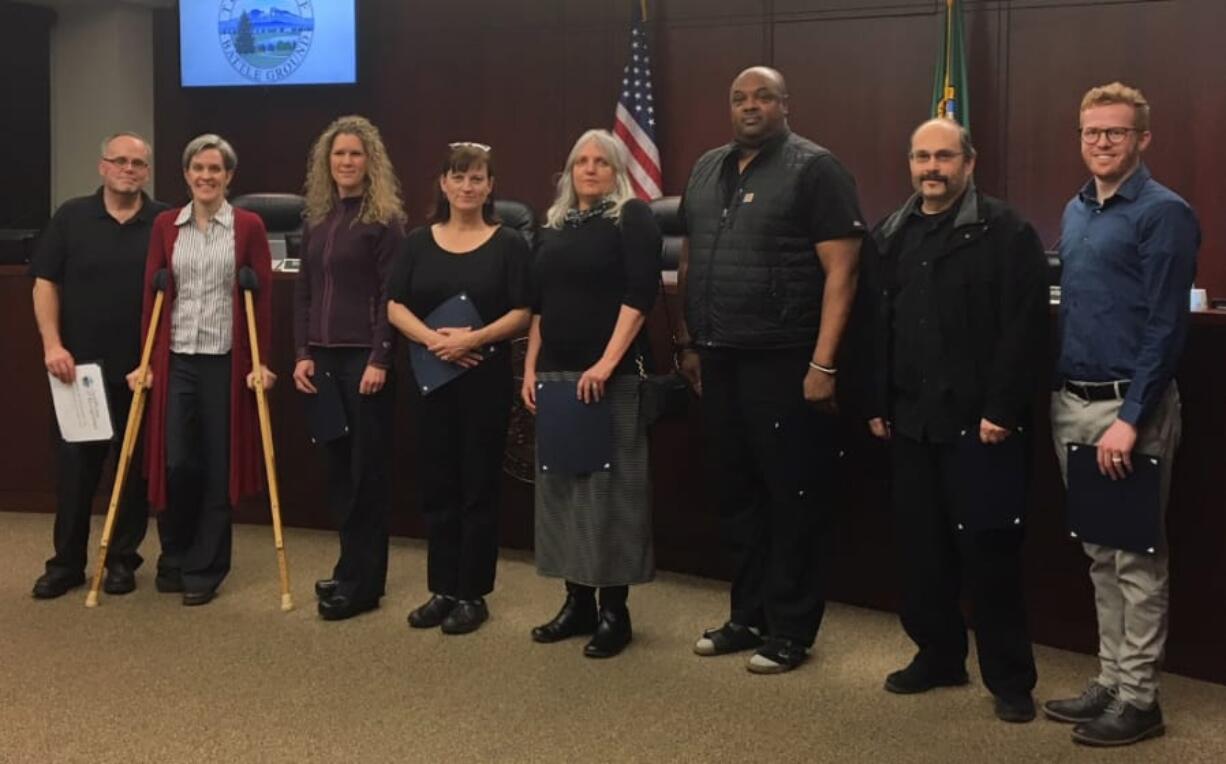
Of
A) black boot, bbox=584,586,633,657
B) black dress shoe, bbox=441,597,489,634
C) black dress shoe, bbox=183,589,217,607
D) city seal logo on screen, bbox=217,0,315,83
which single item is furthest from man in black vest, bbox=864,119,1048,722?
city seal logo on screen, bbox=217,0,315,83

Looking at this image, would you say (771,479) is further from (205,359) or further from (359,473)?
(205,359)

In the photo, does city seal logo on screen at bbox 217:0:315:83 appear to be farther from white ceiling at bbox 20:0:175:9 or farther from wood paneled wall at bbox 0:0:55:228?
wood paneled wall at bbox 0:0:55:228

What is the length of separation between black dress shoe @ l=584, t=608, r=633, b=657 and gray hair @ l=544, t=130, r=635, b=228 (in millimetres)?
1107

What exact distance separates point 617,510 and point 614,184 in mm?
901

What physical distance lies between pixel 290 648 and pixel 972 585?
6.19 feet

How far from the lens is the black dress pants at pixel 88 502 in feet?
14.1

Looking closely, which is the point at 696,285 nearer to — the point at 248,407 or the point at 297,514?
the point at 248,407

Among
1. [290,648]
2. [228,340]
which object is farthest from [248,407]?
[290,648]

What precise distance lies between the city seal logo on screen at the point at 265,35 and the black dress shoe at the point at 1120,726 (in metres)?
6.40

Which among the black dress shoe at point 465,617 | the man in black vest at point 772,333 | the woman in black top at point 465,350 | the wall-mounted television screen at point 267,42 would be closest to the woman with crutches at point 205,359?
the woman in black top at point 465,350

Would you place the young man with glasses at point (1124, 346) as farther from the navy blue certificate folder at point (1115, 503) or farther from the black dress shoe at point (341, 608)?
the black dress shoe at point (341, 608)

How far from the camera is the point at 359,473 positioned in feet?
13.0

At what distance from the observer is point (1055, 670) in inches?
138

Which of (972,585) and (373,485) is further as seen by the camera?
(373,485)
